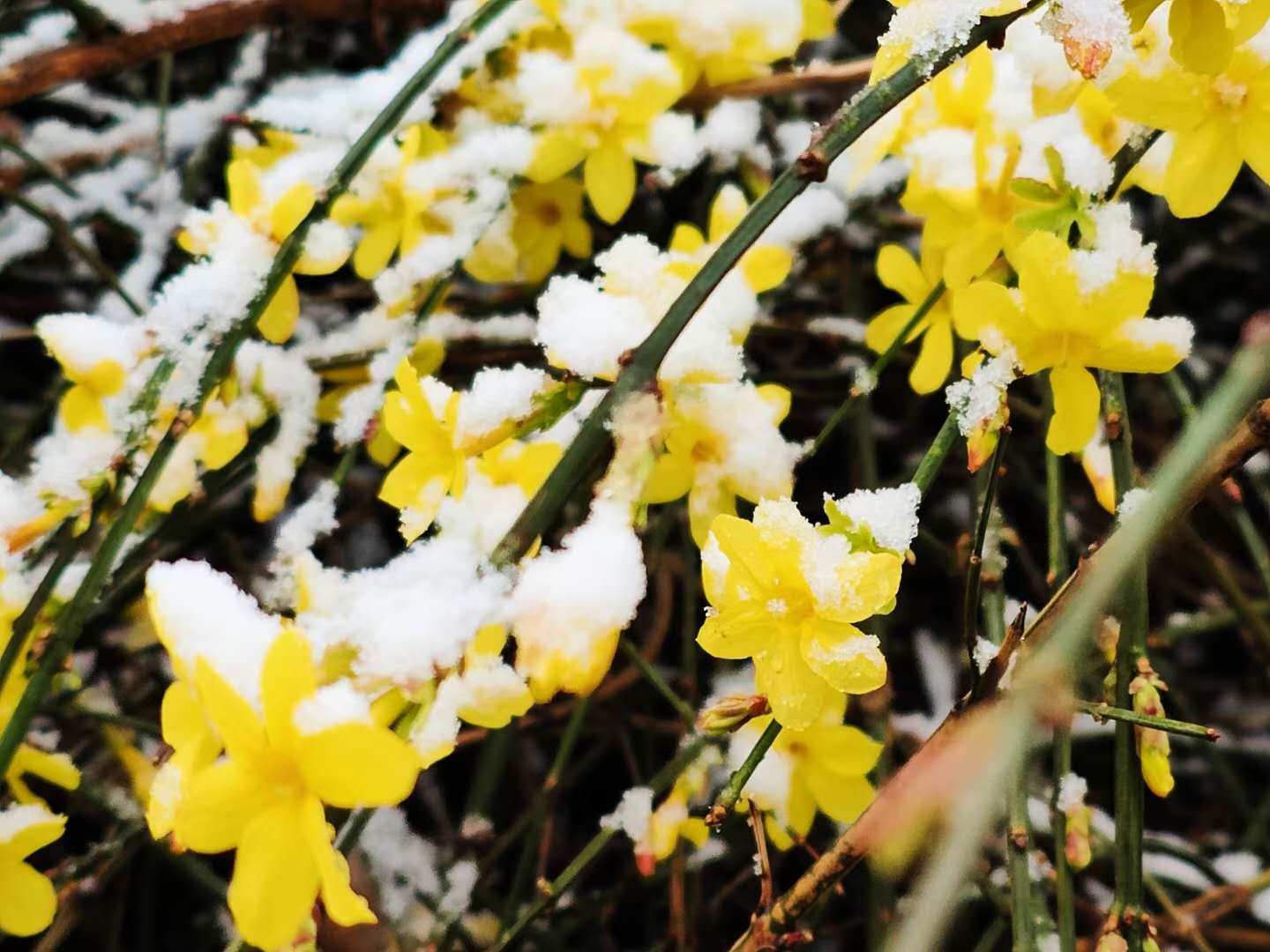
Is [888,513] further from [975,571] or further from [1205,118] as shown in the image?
[1205,118]

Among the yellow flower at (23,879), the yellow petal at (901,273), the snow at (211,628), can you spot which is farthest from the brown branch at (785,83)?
the yellow flower at (23,879)

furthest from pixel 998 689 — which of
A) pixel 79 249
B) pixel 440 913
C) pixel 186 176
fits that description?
pixel 186 176

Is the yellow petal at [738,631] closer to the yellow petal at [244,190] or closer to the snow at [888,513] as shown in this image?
the snow at [888,513]

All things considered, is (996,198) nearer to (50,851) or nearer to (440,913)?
(440,913)

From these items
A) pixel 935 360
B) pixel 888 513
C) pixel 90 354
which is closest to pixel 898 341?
pixel 935 360

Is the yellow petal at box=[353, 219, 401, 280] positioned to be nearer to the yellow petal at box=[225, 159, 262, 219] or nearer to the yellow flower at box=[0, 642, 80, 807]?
the yellow petal at box=[225, 159, 262, 219]
